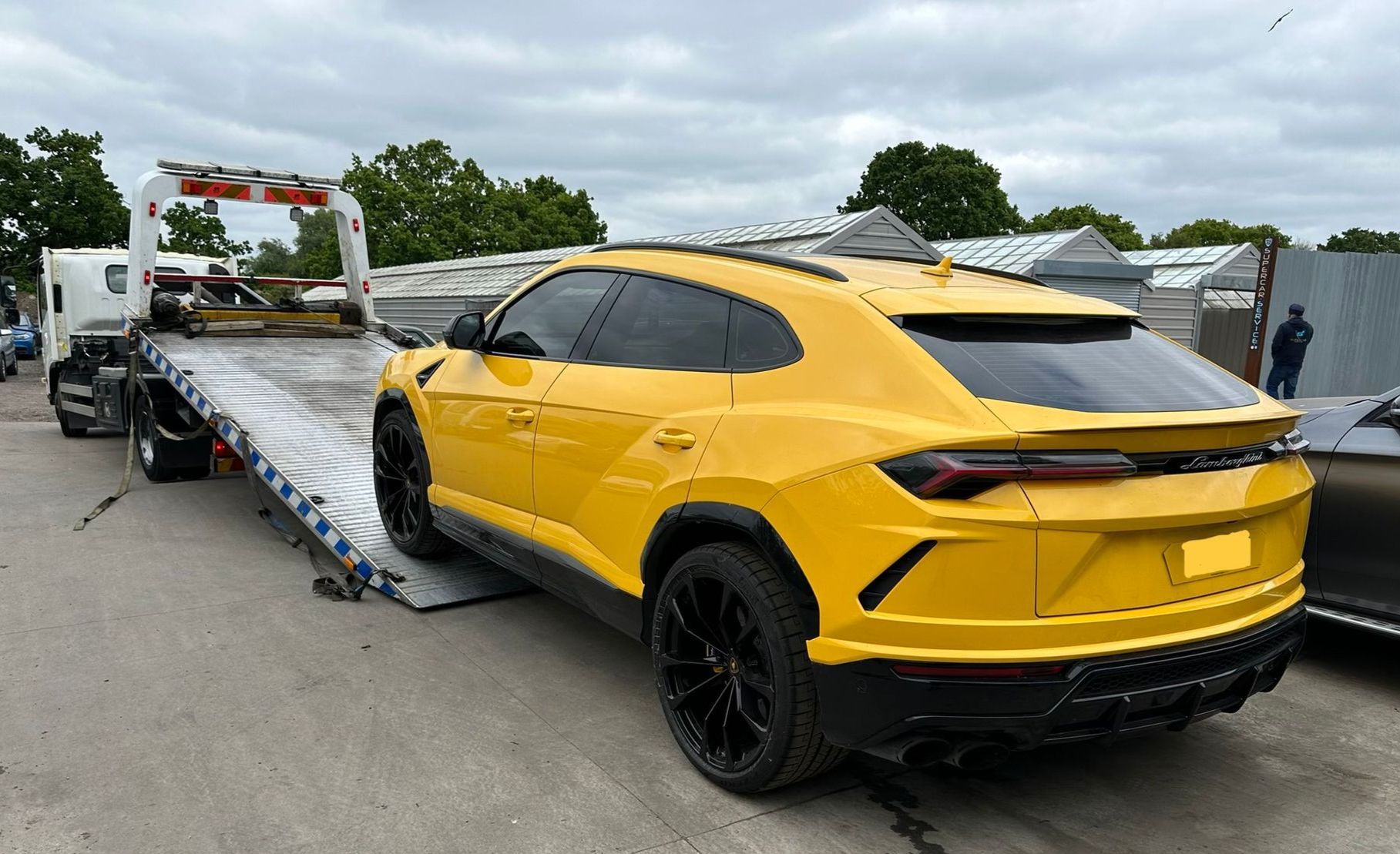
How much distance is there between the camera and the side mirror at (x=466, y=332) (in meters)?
4.56

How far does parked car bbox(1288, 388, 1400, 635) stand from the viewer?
13.4ft

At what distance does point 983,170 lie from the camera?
175 ft

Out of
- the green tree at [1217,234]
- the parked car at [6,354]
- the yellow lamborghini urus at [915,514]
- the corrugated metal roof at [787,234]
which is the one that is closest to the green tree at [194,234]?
the parked car at [6,354]

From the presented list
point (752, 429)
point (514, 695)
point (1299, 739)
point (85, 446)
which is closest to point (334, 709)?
point (514, 695)

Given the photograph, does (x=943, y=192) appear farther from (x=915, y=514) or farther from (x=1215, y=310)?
(x=915, y=514)

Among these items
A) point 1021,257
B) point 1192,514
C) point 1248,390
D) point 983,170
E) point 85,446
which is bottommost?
point 85,446

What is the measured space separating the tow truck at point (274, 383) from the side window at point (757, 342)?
262cm

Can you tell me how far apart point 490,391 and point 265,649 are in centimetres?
157

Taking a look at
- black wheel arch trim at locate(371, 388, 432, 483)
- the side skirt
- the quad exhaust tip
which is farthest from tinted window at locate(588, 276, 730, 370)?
black wheel arch trim at locate(371, 388, 432, 483)

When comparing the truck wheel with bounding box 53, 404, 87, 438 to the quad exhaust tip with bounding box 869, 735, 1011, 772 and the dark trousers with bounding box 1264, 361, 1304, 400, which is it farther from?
the dark trousers with bounding box 1264, 361, 1304, 400

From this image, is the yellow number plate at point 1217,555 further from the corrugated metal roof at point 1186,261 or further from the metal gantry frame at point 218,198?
the corrugated metal roof at point 1186,261

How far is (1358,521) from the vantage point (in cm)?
415

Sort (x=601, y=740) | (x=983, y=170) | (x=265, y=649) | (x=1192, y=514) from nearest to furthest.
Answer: (x=1192, y=514) → (x=601, y=740) → (x=265, y=649) → (x=983, y=170)

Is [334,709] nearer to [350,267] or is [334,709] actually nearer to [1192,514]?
[1192,514]
